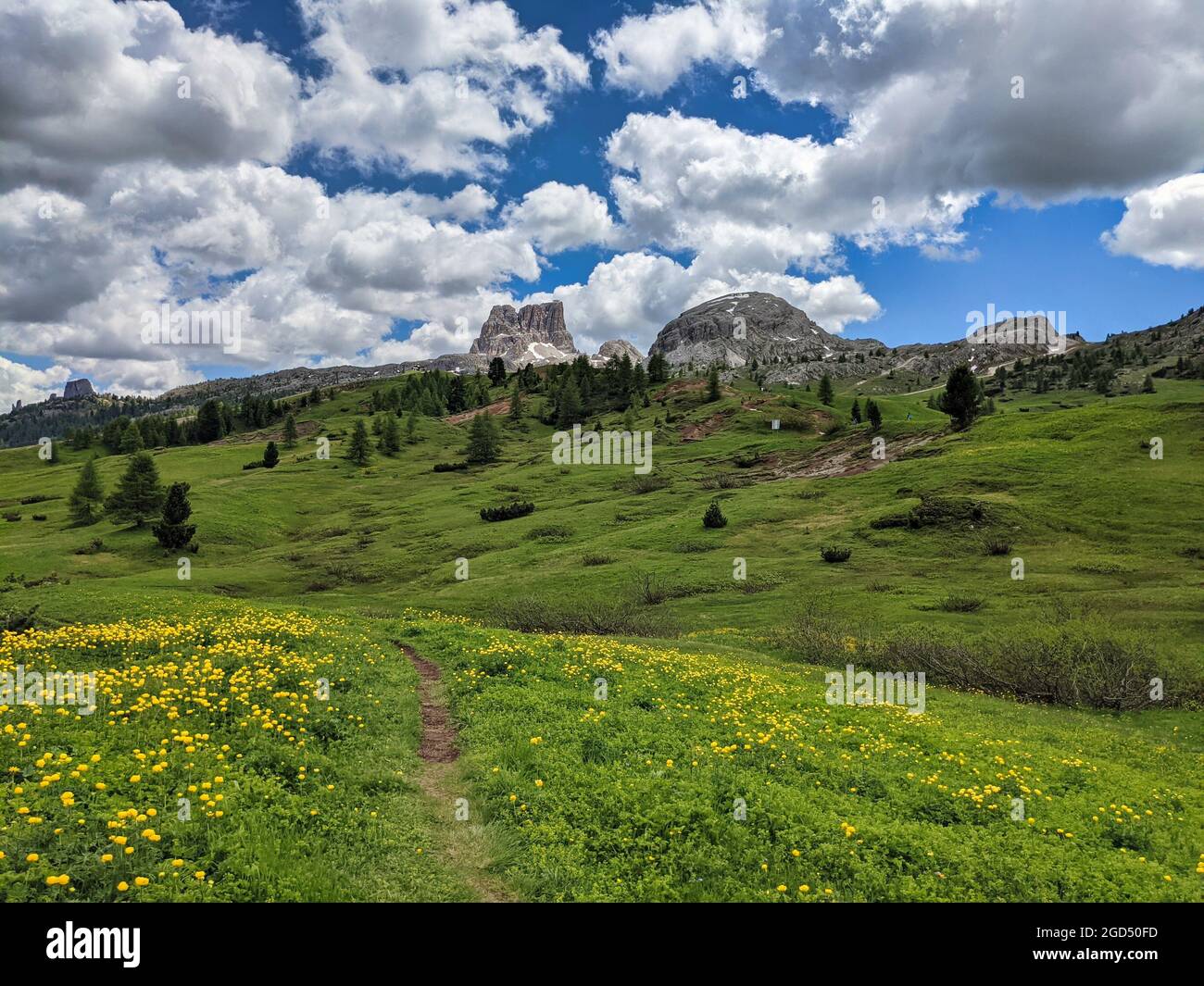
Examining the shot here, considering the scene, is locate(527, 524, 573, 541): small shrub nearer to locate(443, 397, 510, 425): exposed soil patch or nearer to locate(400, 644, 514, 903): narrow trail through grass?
locate(400, 644, 514, 903): narrow trail through grass

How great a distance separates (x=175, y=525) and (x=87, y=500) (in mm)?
28677

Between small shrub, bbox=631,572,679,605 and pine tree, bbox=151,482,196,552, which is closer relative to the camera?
small shrub, bbox=631,572,679,605

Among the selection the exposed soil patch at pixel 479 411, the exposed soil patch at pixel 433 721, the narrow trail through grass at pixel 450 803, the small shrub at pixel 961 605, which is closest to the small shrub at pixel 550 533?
the small shrub at pixel 961 605

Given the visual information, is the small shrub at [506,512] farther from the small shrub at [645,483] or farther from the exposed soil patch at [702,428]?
A: the exposed soil patch at [702,428]

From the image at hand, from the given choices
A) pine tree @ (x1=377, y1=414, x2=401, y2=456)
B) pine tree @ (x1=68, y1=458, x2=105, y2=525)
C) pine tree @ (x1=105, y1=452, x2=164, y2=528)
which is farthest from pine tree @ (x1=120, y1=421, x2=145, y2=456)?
pine tree @ (x1=105, y1=452, x2=164, y2=528)

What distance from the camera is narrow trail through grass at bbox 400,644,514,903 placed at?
964cm

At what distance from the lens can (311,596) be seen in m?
51.9

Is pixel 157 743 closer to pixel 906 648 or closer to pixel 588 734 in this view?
pixel 588 734

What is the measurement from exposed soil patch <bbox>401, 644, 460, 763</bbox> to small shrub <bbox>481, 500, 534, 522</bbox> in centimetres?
5579

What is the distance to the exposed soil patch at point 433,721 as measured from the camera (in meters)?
14.8

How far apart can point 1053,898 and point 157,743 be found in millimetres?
15594

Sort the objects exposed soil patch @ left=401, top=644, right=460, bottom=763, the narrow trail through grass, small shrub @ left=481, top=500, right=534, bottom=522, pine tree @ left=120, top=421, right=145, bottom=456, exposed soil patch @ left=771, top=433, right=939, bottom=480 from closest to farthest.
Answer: the narrow trail through grass < exposed soil patch @ left=401, top=644, right=460, bottom=763 < small shrub @ left=481, top=500, right=534, bottom=522 < exposed soil patch @ left=771, top=433, right=939, bottom=480 < pine tree @ left=120, top=421, right=145, bottom=456

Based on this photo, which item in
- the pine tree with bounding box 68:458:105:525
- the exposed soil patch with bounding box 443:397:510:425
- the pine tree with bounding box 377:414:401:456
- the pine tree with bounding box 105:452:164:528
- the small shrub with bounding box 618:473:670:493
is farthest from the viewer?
the exposed soil patch with bounding box 443:397:510:425
